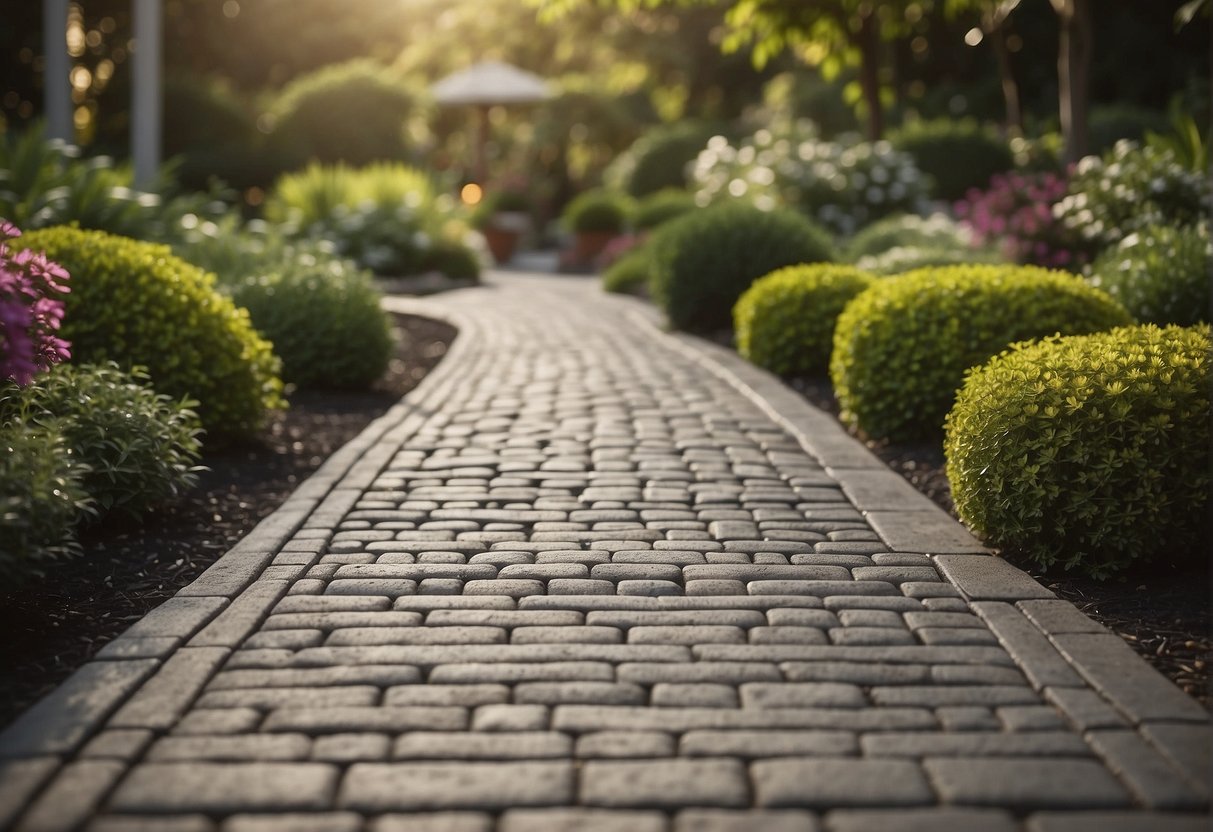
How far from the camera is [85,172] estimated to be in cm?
1044

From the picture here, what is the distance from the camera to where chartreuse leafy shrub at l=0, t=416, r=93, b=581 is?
3.92m

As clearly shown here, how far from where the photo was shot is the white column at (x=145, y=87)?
1356 centimetres

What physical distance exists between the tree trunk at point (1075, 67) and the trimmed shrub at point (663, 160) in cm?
1435

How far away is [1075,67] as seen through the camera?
14.2 meters

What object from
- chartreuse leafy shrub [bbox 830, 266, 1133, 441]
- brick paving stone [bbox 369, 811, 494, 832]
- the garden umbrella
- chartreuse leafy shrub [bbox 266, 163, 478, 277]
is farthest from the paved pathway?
the garden umbrella

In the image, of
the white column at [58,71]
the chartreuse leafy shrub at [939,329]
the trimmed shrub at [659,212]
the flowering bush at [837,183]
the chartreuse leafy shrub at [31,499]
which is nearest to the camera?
the chartreuse leafy shrub at [31,499]

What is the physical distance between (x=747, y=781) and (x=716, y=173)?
714 inches

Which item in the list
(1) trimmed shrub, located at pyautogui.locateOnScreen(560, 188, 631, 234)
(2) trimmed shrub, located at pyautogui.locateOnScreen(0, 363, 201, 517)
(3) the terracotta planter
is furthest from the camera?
(3) the terracotta planter

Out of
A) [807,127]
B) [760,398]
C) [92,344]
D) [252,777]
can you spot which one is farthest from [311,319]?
[807,127]

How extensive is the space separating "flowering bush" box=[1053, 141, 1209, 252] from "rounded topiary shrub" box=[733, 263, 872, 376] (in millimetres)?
2376

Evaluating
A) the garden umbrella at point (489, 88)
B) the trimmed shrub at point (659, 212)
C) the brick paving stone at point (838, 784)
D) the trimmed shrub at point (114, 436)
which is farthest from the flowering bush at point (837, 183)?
the brick paving stone at point (838, 784)

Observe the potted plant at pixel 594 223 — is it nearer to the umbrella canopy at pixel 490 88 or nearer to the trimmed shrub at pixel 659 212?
the trimmed shrub at pixel 659 212

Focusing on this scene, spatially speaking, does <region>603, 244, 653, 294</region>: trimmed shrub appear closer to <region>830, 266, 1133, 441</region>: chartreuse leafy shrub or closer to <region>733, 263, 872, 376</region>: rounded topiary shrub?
<region>733, 263, 872, 376</region>: rounded topiary shrub

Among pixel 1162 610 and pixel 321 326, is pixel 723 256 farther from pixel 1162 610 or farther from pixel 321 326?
pixel 1162 610
